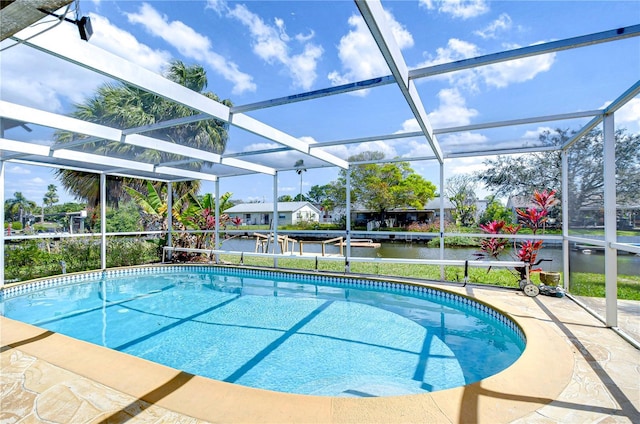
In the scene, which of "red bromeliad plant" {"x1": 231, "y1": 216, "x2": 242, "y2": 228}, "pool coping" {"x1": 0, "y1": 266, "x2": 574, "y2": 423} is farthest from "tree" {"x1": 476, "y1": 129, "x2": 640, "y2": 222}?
"red bromeliad plant" {"x1": 231, "y1": 216, "x2": 242, "y2": 228}

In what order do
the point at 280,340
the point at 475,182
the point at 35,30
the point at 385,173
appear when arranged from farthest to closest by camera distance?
the point at 385,173, the point at 475,182, the point at 280,340, the point at 35,30

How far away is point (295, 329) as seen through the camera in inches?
203

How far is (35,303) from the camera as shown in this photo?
6.68m

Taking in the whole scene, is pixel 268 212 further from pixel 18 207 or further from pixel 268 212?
pixel 18 207

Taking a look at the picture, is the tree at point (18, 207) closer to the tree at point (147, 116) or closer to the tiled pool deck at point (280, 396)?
the tree at point (147, 116)

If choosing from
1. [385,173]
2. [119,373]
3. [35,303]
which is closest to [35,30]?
[119,373]

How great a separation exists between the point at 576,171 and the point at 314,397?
19.5ft

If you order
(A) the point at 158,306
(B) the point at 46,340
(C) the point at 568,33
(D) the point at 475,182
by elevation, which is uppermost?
(C) the point at 568,33

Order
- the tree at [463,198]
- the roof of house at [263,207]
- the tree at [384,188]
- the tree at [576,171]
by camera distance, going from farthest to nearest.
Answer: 1. the roof of house at [263,207]
2. the tree at [384,188]
3. the tree at [463,198]
4. the tree at [576,171]

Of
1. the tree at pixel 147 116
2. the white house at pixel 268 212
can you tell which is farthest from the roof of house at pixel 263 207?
the tree at pixel 147 116

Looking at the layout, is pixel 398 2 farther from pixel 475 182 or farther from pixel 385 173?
pixel 385 173

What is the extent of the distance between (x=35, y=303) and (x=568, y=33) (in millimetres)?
9950

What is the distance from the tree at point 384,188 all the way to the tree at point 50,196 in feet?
39.1

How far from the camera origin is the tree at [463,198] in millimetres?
9578
